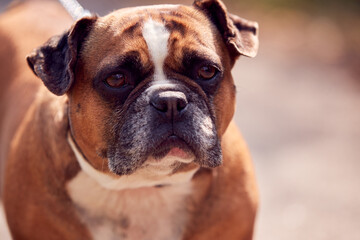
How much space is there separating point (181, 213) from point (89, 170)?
23.0 inches

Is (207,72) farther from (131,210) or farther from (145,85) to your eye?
(131,210)

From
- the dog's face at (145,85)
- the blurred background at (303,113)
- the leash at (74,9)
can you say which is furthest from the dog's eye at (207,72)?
the blurred background at (303,113)

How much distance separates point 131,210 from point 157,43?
100 cm

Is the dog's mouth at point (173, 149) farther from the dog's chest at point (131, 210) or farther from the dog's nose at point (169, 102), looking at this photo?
the dog's chest at point (131, 210)

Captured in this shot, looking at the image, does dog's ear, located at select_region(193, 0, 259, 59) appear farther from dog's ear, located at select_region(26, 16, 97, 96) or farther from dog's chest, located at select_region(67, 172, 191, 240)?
dog's chest, located at select_region(67, 172, 191, 240)

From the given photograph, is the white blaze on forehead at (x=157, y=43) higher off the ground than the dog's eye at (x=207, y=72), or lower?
higher

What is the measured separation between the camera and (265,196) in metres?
5.45

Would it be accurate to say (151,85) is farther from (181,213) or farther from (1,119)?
(1,119)

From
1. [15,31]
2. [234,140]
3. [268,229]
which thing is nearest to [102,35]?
[234,140]

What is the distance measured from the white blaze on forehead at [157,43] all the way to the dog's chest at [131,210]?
754 mm

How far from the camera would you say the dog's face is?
2980 millimetres

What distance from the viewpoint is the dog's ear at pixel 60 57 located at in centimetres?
313

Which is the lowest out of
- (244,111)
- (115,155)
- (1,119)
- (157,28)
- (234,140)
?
(244,111)

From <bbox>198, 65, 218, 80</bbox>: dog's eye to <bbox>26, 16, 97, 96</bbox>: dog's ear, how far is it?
0.64 metres
